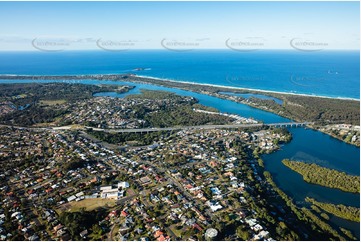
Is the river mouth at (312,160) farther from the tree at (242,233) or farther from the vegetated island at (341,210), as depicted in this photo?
the tree at (242,233)

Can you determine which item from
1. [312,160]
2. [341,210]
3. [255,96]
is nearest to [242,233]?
[341,210]

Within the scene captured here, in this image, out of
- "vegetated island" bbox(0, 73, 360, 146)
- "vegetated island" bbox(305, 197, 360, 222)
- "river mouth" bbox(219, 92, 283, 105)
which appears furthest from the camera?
"river mouth" bbox(219, 92, 283, 105)

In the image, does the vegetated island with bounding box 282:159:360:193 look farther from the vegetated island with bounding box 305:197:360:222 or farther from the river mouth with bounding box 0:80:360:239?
the vegetated island with bounding box 305:197:360:222

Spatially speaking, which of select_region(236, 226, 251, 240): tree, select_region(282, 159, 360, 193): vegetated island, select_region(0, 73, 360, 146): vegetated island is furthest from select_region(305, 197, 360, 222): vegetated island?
select_region(0, 73, 360, 146): vegetated island

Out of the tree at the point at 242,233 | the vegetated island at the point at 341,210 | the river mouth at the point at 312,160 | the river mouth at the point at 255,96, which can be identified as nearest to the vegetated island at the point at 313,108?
the river mouth at the point at 255,96

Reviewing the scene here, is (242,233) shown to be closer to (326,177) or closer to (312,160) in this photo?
(326,177)

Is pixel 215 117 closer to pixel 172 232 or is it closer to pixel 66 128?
pixel 66 128

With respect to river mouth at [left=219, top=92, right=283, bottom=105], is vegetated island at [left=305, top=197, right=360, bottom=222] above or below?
below

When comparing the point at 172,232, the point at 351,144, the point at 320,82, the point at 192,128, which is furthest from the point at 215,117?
the point at 320,82
